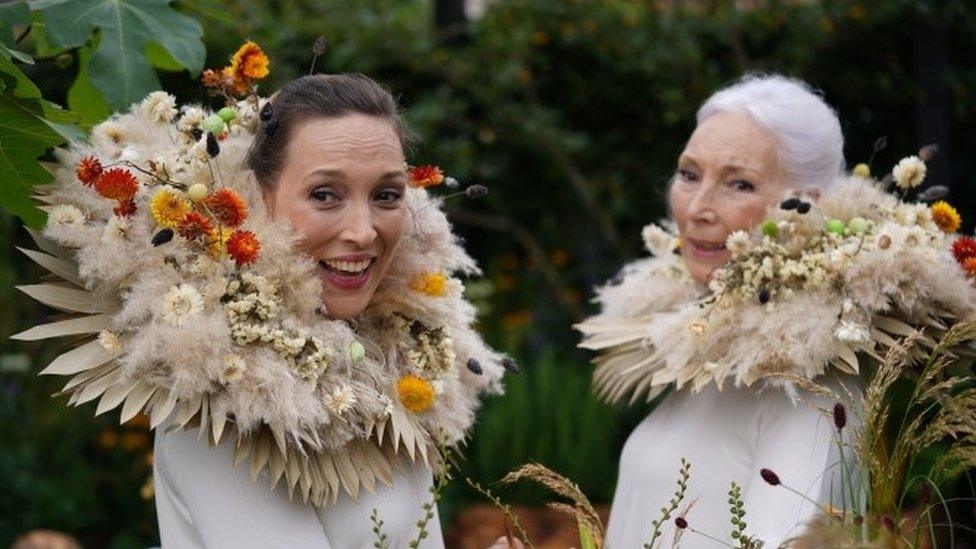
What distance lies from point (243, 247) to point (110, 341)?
0.30 meters

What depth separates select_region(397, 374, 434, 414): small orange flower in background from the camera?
2713 mm

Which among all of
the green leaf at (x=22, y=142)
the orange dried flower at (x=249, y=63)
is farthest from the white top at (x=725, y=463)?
the green leaf at (x=22, y=142)

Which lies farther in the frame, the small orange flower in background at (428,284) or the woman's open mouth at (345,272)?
the small orange flower in background at (428,284)

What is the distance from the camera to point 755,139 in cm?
324

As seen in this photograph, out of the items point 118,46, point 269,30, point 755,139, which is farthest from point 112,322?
point 269,30

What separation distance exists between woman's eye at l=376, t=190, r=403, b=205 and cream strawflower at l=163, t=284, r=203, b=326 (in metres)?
0.44

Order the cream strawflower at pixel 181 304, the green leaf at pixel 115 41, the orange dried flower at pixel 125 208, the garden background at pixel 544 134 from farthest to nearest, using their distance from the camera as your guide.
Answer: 1. the garden background at pixel 544 134
2. the green leaf at pixel 115 41
3. the orange dried flower at pixel 125 208
4. the cream strawflower at pixel 181 304

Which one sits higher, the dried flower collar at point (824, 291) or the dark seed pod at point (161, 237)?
the dried flower collar at point (824, 291)

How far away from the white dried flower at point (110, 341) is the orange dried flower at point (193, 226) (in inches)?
8.9

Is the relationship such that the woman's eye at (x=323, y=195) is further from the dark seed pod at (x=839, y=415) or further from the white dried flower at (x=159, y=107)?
the dark seed pod at (x=839, y=415)

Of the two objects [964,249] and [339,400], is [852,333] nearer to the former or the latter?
[964,249]

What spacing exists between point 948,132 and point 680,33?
124 centimetres

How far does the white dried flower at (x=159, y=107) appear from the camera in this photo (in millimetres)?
2714

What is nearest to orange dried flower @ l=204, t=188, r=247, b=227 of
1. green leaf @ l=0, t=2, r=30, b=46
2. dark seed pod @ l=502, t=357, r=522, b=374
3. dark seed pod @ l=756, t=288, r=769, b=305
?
green leaf @ l=0, t=2, r=30, b=46
